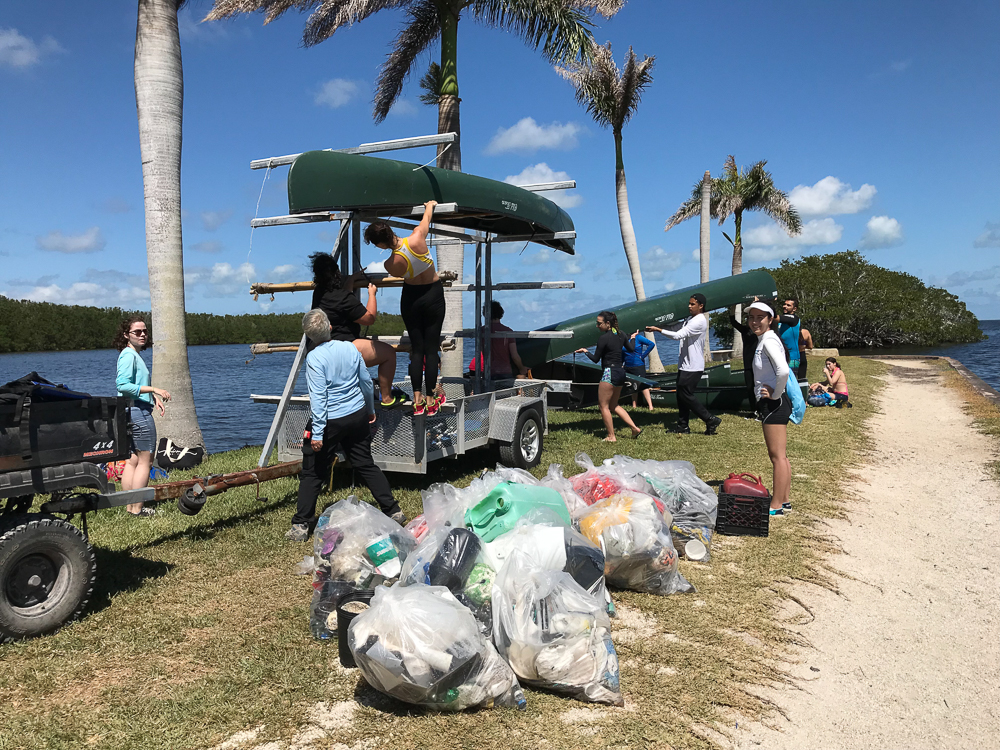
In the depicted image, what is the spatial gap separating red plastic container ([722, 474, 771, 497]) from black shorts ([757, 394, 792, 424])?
59 centimetres

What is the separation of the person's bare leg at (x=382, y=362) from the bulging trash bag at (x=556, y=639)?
3595mm

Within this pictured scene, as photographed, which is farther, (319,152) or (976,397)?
(976,397)

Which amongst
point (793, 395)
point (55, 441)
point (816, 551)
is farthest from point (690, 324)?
point (55, 441)

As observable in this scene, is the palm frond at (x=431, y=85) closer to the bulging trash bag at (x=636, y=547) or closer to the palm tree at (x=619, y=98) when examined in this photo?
the palm tree at (x=619, y=98)

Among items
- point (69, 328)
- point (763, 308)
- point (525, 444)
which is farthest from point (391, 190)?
point (69, 328)

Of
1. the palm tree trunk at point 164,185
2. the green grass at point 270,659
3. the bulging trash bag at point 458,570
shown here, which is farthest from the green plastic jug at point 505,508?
the palm tree trunk at point 164,185

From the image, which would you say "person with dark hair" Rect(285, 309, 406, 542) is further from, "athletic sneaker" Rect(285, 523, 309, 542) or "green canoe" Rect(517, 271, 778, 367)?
"green canoe" Rect(517, 271, 778, 367)

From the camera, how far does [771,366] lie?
6.05 metres

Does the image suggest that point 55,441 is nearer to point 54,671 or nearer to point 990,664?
point 54,671

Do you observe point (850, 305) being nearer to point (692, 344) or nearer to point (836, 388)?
point (836, 388)

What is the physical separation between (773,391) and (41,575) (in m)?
5.70

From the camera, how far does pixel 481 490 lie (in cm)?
485

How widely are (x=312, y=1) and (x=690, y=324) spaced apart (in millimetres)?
9317

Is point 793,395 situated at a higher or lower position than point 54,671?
higher
